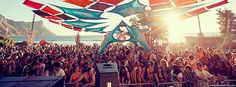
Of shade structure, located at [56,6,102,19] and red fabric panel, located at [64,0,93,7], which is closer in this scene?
red fabric panel, located at [64,0,93,7]

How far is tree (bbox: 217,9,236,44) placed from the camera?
145 feet

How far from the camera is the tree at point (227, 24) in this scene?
145 ft

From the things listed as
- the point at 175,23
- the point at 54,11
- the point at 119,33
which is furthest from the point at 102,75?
the point at 175,23

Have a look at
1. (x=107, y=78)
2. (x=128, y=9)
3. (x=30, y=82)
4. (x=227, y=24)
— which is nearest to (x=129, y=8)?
(x=128, y=9)

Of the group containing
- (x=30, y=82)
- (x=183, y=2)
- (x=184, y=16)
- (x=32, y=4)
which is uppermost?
(x=32, y=4)

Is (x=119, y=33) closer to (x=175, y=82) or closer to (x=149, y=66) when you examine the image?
(x=149, y=66)

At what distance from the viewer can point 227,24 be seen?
148 ft

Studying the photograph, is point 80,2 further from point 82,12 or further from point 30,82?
point 30,82

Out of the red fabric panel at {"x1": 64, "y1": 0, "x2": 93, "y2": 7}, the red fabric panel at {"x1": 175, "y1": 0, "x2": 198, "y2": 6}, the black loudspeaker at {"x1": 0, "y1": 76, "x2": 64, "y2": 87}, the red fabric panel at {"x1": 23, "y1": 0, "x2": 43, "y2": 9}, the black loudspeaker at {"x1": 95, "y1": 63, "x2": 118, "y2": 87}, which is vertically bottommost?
the black loudspeaker at {"x1": 95, "y1": 63, "x2": 118, "y2": 87}

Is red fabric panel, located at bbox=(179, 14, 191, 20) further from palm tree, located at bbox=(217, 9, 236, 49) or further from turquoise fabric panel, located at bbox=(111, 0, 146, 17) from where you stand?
palm tree, located at bbox=(217, 9, 236, 49)

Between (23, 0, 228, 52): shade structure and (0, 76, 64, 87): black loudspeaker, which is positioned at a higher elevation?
(23, 0, 228, 52): shade structure

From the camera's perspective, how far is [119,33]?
15641 millimetres

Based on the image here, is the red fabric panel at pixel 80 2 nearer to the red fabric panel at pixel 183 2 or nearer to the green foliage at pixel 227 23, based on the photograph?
the red fabric panel at pixel 183 2

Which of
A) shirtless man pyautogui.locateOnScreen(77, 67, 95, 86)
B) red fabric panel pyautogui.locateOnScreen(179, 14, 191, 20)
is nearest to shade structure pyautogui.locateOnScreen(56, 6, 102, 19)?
red fabric panel pyautogui.locateOnScreen(179, 14, 191, 20)
